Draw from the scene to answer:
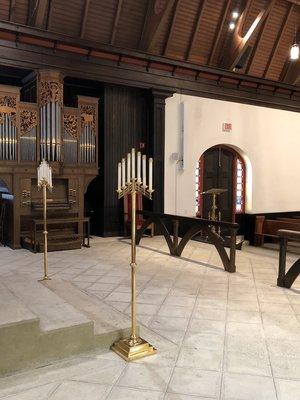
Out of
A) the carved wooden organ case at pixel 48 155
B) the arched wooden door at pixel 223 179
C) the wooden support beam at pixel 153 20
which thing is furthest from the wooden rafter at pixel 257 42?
the carved wooden organ case at pixel 48 155

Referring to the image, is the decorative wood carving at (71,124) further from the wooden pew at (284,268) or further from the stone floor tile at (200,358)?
the stone floor tile at (200,358)

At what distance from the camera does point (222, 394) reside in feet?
7.63

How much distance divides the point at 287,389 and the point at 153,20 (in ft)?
23.0

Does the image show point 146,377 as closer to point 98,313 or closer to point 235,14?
point 98,313

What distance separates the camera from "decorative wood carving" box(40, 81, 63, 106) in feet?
22.1

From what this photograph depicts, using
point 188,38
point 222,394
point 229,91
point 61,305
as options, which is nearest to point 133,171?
point 61,305

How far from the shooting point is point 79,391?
2.35 m

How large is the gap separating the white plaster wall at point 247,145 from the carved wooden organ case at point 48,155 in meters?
2.11

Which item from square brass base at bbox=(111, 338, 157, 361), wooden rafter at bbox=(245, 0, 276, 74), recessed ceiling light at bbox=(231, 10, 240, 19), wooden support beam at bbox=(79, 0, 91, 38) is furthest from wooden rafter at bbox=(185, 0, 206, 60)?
square brass base at bbox=(111, 338, 157, 361)

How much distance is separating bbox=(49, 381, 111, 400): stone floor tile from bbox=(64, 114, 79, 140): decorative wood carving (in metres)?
5.28

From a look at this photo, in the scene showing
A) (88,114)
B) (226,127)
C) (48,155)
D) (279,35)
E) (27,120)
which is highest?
(279,35)

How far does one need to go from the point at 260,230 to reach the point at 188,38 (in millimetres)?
4451

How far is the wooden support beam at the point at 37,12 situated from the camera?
663 cm

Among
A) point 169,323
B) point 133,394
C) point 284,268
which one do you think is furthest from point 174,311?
point 284,268
